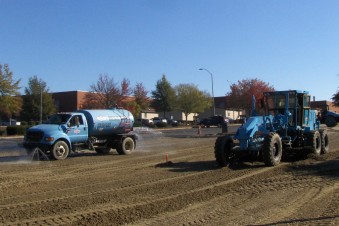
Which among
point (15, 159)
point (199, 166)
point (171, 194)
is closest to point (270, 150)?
point (199, 166)

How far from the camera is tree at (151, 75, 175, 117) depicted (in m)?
81.7

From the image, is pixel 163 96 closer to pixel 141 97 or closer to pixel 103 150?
pixel 141 97

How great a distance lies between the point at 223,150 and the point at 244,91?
195 feet

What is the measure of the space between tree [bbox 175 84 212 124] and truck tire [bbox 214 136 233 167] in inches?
2713

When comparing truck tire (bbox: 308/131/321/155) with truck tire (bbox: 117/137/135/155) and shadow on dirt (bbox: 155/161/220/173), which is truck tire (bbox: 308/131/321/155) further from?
truck tire (bbox: 117/137/135/155)

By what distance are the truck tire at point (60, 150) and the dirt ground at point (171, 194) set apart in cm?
252

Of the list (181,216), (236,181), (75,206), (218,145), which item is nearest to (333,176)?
(236,181)

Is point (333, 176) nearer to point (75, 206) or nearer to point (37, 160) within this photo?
point (75, 206)

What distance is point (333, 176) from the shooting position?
489 inches

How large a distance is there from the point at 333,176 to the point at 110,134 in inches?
468

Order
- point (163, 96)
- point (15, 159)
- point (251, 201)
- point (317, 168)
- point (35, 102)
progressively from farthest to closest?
1. point (163, 96)
2. point (35, 102)
3. point (15, 159)
4. point (317, 168)
5. point (251, 201)

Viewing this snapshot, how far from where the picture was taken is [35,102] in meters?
68.1

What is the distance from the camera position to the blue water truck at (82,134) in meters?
18.5

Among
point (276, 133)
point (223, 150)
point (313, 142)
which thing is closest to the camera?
point (223, 150)
